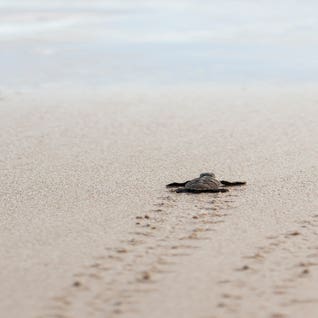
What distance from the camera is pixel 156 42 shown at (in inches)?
643

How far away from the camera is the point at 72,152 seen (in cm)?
719

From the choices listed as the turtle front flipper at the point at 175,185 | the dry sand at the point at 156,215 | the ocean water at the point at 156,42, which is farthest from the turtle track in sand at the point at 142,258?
the ocean water at the point at 156,42

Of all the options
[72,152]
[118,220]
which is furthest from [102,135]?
[118,220]

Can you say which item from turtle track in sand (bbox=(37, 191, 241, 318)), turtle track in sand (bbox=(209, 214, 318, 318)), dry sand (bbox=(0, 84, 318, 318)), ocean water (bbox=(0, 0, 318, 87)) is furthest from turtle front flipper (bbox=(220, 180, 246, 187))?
ocean water (bbox=(0, 0, 318, 87))

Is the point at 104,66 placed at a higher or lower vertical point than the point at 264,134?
higher

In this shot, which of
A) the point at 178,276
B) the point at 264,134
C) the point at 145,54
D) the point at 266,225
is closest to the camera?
the point at 178,276

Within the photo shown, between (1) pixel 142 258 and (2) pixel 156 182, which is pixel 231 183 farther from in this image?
(1) pixel 142 258

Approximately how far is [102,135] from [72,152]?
0.86 m

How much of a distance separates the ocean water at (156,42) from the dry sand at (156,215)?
3921 millimetres

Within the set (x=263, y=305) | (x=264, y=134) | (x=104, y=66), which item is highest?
(x=104, y=66)

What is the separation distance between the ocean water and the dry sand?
392 cm

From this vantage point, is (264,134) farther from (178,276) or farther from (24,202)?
(178,276)

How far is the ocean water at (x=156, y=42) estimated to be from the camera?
13344 millimetres

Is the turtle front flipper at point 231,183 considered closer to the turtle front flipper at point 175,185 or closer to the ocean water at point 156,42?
the turtle front flipper at point 175,185
